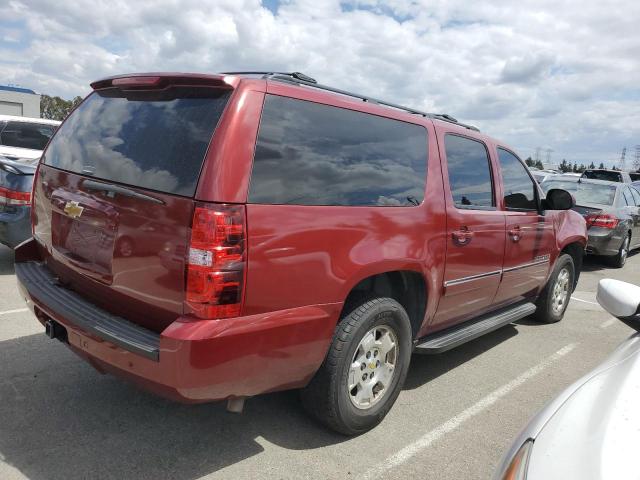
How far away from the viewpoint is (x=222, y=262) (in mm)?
2271

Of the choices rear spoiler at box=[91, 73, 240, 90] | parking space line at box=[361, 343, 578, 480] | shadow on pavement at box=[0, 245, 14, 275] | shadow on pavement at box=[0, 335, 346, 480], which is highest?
rear spoiler at box=[91, 73, 240, 90]

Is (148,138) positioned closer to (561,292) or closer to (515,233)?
(515,233)

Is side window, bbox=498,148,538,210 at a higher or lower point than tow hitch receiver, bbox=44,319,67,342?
higher

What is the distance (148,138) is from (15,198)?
404 centimetres

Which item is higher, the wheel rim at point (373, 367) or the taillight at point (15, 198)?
the taillight at point (15, 198)

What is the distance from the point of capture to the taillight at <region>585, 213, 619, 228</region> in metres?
9.37

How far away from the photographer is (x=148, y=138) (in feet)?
8.63

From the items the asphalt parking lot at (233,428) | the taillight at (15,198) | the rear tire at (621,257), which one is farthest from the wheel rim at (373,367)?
the rear tire at (621,257)

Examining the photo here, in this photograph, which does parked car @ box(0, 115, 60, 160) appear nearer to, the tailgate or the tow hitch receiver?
the tailgate

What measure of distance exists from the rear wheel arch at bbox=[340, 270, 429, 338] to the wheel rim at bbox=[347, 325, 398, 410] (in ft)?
0.83

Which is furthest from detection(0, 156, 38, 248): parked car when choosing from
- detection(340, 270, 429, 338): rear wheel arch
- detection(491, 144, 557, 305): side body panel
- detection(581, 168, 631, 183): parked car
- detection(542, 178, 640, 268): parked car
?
detection(581, 168, 631, 183): parked car

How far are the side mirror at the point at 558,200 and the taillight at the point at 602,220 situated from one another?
519 centimetres

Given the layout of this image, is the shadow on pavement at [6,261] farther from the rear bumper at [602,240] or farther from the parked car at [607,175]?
the parked car at [607,175]

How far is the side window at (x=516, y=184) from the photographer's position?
447 centimetres
